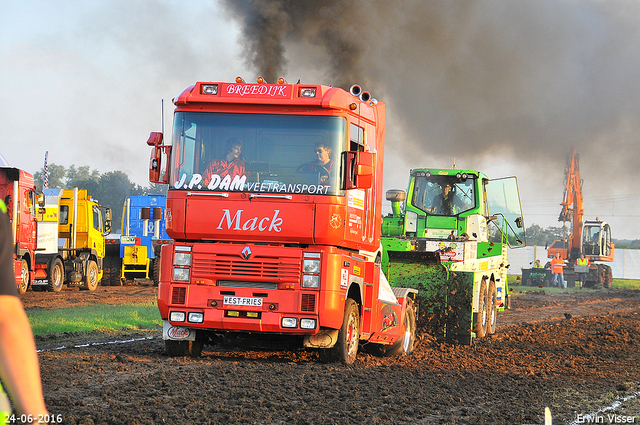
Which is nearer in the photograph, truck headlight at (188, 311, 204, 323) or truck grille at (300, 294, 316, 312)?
truck grille at (300, 294, 316, 312)

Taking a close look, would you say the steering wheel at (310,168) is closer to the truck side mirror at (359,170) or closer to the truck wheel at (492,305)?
the truck side mirror at (359,170)

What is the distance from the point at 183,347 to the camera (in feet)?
33.5

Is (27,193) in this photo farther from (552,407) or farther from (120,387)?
(552,407)

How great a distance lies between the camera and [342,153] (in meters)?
9.30

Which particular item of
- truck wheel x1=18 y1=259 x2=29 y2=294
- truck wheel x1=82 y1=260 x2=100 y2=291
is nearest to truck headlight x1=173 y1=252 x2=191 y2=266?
truck wheel x1=18 y1=259 x2=29 y2=294

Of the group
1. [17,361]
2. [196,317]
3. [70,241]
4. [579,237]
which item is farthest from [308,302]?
[579,237]

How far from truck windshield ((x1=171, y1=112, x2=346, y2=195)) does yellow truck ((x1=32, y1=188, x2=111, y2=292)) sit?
52.3ft

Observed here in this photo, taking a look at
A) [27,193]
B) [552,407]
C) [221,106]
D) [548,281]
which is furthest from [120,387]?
[548,281]

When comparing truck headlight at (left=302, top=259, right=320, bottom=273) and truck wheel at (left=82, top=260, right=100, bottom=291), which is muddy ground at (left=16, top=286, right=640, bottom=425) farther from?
truck wheel at (left=82, top=260, right=100, bottom=291)

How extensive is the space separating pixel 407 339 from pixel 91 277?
18988mm

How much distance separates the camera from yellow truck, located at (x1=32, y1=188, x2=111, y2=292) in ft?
81.0

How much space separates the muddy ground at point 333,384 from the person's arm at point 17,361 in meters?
Result: 3.93

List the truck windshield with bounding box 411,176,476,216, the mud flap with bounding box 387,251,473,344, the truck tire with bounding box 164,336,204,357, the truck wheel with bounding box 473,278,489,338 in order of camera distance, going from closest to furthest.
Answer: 1. the truck tire with bounding box 164,336,204,357
2. the mud flap with bounding box 387,251,473,344
3. the truck wheel with bounding box 473,278,489,338
4. the truck windshield with bounding box 411,176,476,216

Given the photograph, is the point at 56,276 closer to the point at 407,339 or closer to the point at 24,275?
the point at 24,275
